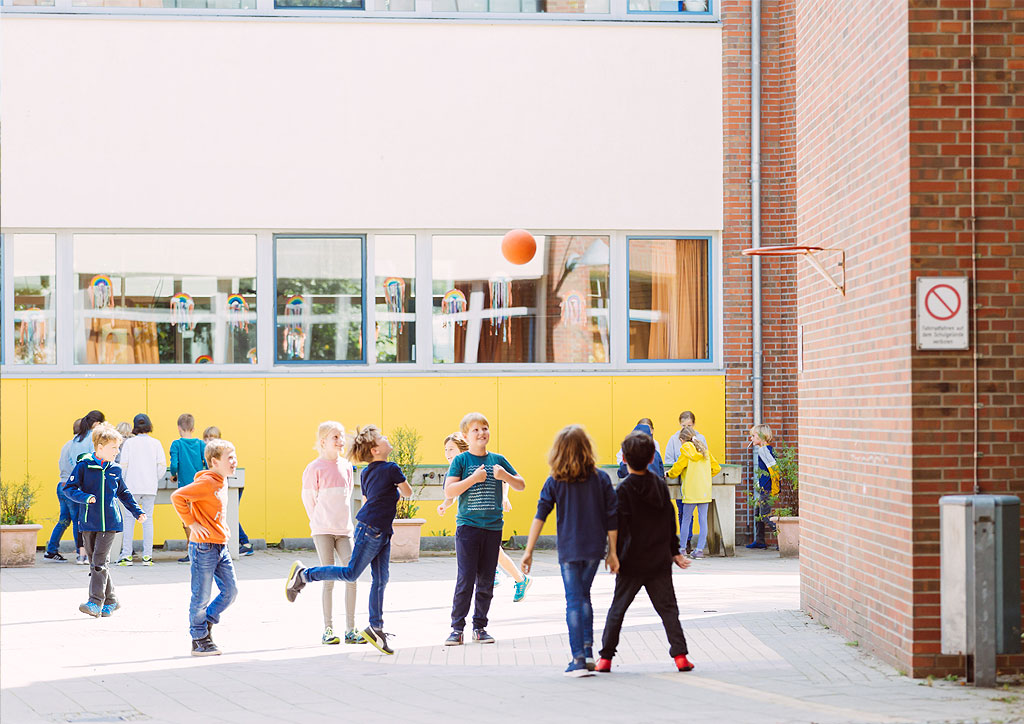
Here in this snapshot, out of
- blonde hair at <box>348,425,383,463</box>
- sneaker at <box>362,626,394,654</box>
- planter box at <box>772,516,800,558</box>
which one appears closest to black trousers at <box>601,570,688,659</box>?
sneaker at <box>362,626,394,654</box>

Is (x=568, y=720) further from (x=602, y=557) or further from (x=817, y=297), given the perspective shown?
(x=817, y=297)

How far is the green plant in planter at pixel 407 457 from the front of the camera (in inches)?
691

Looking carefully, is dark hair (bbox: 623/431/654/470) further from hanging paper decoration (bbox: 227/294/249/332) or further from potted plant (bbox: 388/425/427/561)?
hanging paper decoration (bbox: 227/294/249/332)

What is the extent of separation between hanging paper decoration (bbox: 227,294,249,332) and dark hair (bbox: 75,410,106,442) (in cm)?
252

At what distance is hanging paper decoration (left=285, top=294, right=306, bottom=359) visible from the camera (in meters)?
19.2

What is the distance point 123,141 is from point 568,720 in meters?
13.4

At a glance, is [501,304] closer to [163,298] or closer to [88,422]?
[163,298]

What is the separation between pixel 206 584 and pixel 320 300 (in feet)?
30.2

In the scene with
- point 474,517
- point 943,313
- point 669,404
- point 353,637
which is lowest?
point 353,637

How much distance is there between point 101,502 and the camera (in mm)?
12688

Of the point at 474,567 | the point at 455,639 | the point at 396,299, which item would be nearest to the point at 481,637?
the point at 455,639

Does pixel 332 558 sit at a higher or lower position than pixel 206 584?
higher

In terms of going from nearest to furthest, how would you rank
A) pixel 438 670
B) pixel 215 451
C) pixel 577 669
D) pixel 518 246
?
pixel 577 669 → pixel 438 670 → pixel 215 451 → pixel 518 246

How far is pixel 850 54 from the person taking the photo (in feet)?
34.8
